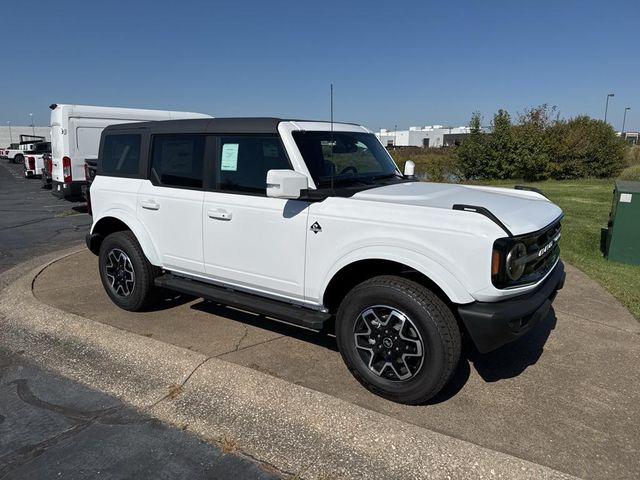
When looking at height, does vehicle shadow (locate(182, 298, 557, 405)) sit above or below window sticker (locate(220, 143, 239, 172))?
below

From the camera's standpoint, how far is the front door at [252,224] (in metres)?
3.70

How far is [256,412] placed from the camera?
10.5 ft

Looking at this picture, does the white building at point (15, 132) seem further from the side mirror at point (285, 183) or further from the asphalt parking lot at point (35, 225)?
the side mirror at point (285, 183)

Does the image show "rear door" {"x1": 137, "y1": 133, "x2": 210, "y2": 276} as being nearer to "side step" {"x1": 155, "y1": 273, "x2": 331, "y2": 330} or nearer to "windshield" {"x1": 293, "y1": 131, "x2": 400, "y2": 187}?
"side step" {"x1": 155, "y1": 273, "x2": 331, "y2": 330}

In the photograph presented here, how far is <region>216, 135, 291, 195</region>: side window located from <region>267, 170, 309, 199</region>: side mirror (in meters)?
0.48

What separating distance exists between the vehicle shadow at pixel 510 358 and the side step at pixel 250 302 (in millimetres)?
1311

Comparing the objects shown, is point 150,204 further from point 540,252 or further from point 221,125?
point 540,252

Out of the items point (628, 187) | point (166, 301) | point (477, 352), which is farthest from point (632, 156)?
point (166, 301)

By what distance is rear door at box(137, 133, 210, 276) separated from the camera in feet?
14.2

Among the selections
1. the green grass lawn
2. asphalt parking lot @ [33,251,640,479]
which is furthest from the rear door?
the green grass lawn

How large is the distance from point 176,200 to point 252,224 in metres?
0.95

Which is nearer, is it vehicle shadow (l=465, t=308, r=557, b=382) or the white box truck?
vehicle shadow (l=465, t=308, r=557, b=382)

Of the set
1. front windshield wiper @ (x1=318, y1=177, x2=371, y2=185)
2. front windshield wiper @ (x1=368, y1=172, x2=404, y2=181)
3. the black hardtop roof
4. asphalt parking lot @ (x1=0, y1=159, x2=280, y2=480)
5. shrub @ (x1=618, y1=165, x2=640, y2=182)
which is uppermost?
the black hardtop roof

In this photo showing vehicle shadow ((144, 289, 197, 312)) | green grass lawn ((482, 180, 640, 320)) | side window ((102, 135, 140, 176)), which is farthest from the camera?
green grass lawn ((482, 180, 640, 320))
